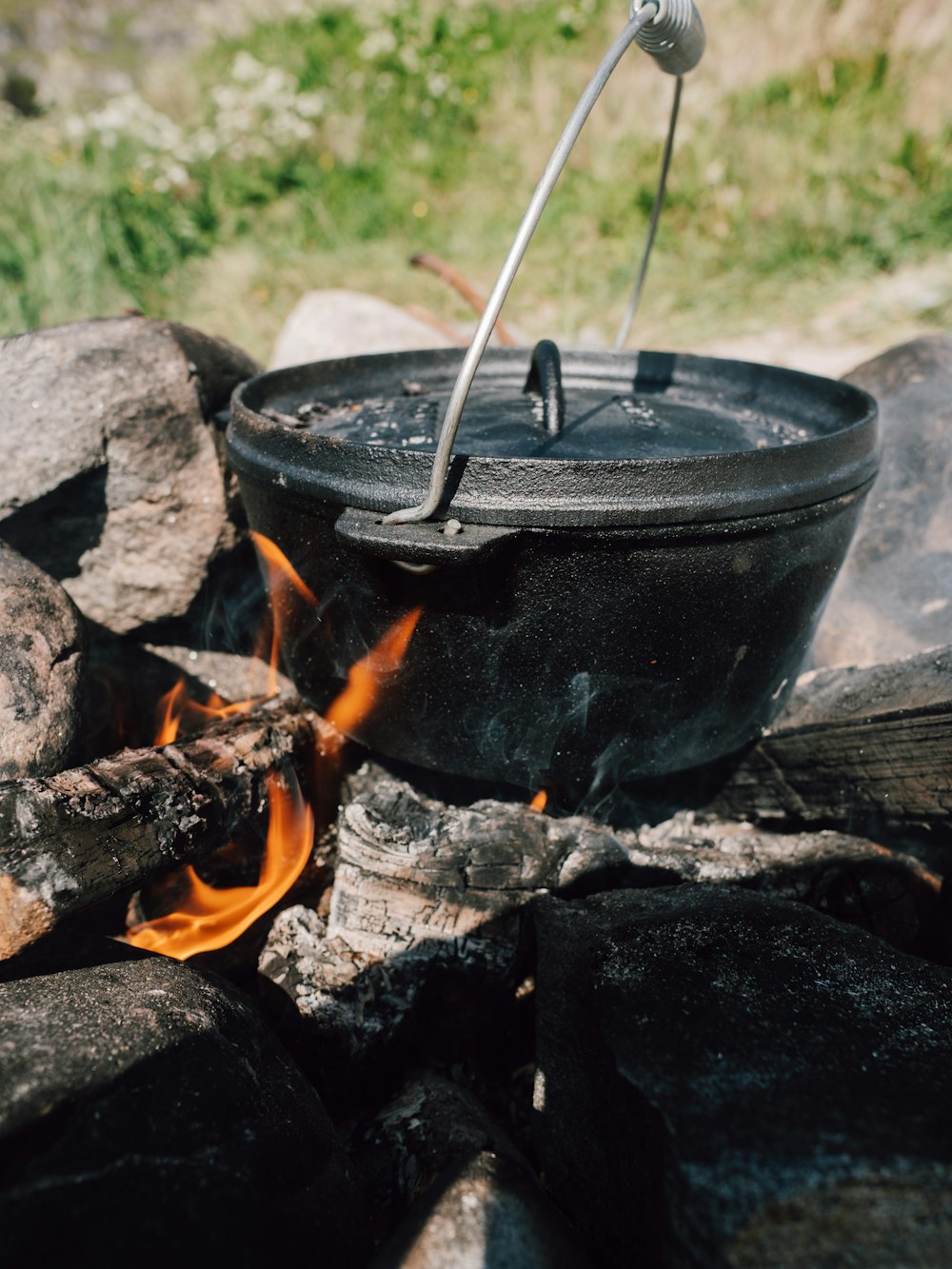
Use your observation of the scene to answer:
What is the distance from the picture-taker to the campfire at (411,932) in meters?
1.00

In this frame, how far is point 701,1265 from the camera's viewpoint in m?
0.88

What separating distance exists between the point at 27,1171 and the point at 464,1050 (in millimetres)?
929

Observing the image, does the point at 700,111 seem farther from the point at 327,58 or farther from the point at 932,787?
the point at 932,787

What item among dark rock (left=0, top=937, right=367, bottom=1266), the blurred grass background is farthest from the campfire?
the blurred grass background

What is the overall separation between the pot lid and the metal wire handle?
3.1 inches

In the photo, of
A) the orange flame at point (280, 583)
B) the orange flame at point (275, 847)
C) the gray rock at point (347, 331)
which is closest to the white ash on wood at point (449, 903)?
the orange flame at point (275, 847)

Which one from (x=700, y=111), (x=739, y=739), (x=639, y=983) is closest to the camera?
(x=639, y=983)

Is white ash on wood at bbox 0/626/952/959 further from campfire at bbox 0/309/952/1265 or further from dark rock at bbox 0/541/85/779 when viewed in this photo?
dark rock at bbox 0/541/85/779

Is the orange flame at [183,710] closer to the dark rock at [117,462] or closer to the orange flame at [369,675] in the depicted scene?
the dark rock at [117,462]

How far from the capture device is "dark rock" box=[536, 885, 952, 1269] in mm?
893

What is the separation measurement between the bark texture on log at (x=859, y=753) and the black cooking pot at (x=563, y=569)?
0.15 metres

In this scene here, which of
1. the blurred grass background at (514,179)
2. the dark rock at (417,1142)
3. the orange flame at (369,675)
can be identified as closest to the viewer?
the dark rock at (417,1142)

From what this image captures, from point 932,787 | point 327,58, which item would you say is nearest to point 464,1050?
point 932,787

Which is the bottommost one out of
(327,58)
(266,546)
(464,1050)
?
(464,1050)
